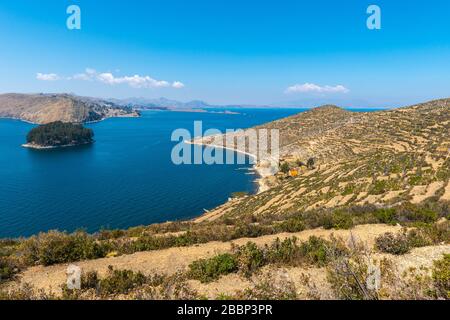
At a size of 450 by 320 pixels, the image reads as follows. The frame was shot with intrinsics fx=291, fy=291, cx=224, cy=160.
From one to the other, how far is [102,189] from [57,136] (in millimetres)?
93904

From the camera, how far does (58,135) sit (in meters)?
150

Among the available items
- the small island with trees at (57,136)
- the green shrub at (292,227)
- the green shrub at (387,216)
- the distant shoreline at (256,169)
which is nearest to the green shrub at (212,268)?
the green shrub at (292,227)

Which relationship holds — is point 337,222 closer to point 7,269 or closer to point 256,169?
point 7,269

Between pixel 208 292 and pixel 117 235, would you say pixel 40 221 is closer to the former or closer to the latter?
pixel 117 235

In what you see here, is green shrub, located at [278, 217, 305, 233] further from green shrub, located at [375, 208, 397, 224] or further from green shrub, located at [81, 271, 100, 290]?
green shrub, located at [81, 271, 100, 290]

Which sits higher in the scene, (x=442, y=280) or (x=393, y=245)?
(x=442, y=280)

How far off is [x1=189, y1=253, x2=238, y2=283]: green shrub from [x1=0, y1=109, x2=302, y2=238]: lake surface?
120 feet

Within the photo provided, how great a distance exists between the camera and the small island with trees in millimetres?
142750

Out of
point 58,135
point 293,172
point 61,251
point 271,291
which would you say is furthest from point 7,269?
point 58,135

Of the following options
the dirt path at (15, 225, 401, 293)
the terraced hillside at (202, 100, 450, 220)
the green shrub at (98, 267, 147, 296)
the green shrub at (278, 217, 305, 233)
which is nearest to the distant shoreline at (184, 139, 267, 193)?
the terraced hillside at (202, 100, 450, 220)

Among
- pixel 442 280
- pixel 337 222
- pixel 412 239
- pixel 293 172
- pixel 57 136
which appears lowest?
pixel 293 172

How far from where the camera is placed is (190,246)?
14.9 metres

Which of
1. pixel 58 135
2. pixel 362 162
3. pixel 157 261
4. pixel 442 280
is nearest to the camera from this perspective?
pixel 442 280

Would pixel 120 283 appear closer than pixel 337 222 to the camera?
Yes
